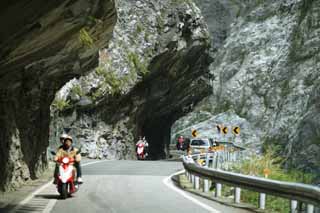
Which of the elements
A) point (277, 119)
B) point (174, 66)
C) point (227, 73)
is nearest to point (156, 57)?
point (174, 66)

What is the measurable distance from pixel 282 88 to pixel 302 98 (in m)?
22.4

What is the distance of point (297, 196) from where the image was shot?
33.8ft

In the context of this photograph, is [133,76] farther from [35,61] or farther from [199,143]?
[35,61]

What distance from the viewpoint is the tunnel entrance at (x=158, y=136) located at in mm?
57728

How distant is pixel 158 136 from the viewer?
60.4 metres

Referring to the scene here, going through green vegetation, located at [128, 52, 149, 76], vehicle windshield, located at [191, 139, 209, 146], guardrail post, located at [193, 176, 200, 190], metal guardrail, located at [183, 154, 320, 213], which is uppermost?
green vegetation, located at [128, 52, 149, 76]

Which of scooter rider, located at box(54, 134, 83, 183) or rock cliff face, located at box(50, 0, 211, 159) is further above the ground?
rock cliff face, located at box(50, 0, 211, 159)

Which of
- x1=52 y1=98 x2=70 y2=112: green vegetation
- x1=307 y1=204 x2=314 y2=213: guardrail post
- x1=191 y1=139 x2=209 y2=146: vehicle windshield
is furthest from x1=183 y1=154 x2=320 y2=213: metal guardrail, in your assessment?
x1=191 y1=139 x2=209 y2=146: vehicle windshield

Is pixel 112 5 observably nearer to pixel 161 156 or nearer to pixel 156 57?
pixel 156 57

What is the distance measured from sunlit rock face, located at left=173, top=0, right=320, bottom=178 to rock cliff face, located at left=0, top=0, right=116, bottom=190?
130ft

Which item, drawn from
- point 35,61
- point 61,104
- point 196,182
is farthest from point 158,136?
point 35,61

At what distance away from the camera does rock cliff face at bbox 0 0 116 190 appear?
33.7ft

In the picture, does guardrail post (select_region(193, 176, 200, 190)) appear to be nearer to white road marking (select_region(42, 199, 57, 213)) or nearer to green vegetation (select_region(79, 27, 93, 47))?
white road marking (select_region(42, 199, 57, 213))

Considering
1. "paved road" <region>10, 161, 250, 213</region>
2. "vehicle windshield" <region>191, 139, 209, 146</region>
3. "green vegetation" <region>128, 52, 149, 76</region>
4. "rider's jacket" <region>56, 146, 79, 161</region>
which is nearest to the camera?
"paved road" <region>10, 161, 250, 213</region>
